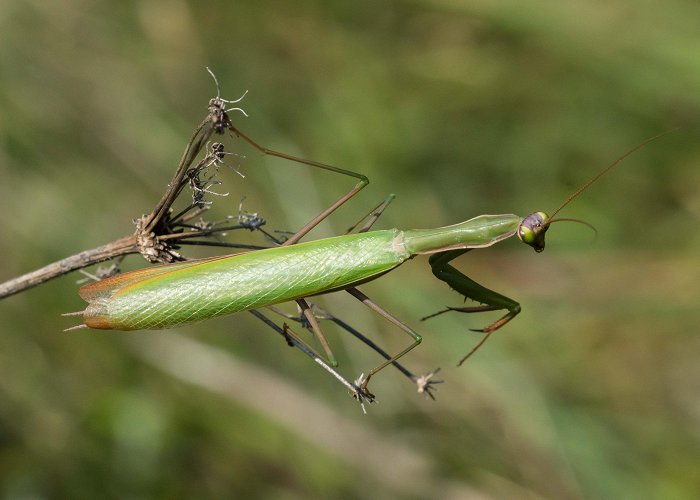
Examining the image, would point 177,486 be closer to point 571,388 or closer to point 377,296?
point 377,296

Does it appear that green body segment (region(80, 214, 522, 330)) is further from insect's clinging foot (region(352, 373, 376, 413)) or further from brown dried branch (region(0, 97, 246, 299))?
insect's clinging foot (region(352, 373, 376, 413))

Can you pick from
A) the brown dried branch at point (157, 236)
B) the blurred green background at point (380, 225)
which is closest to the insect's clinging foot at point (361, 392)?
the brown dried branch at point (157, 236)

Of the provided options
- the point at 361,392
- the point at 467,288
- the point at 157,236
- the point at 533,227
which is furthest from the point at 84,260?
the point at 533,227

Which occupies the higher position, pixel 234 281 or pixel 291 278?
pixel 291 278

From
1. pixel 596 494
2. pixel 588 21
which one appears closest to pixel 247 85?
pixel 588 21

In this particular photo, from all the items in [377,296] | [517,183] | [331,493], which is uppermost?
[517,183]

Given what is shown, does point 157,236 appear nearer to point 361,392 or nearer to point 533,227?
point 361,392
